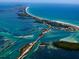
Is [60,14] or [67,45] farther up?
[67,45]

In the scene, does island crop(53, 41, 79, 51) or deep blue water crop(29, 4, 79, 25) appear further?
deep blue water crop(29, 4, 79, 25)

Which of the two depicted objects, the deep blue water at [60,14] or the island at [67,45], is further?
the deep blue water at [60,14]

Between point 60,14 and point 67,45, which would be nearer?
point 67,45

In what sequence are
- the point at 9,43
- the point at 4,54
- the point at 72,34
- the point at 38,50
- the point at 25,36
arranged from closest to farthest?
the point at 4,54 → the point at 38,50 → the point at 9,43 → the point at 25,36 → the point at 72,34

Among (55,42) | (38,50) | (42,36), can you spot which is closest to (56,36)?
(42,36)

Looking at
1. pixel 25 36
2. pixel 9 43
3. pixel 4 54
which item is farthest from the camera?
pixel 25 36

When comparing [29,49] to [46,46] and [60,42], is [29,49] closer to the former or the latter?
[46,46]

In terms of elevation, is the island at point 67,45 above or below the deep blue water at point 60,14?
above

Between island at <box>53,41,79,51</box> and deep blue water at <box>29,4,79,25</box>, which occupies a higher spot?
island at <box>53,41,79,51</box>

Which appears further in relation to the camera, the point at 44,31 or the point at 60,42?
the point at 44,31

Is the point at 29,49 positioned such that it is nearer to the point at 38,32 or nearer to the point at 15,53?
the point at 15,53
